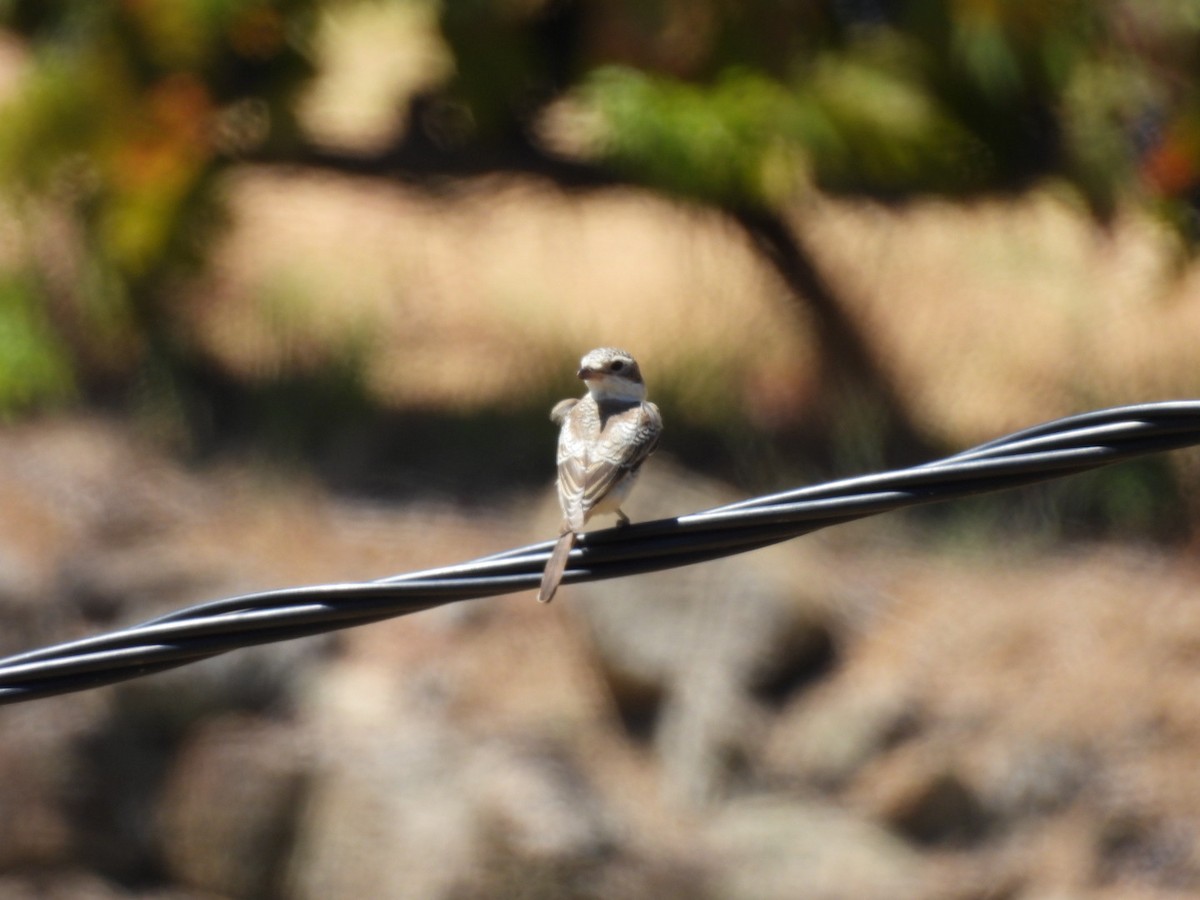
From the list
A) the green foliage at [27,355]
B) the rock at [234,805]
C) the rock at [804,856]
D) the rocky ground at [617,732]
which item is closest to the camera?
the rock at [804,856]

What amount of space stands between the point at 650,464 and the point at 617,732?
1.63 m

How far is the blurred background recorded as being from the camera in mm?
9891

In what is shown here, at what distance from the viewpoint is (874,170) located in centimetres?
1111

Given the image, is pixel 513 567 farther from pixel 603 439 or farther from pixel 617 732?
pixel 617 732

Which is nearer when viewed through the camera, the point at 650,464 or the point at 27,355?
the point at 650,464

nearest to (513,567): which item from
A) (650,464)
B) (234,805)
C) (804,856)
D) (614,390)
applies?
(614,390)

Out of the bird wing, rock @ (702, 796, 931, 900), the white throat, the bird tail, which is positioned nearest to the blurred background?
rock @ (702, 796, 931, 900)

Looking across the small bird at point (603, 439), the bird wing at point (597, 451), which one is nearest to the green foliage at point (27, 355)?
the small bird at point (603, 439)

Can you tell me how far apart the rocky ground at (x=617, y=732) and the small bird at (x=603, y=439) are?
4.14m

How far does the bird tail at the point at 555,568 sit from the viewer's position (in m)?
3.54

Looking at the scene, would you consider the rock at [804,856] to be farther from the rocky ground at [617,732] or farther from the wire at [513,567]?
the wire at [513,567]

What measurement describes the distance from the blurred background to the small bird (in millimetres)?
4162

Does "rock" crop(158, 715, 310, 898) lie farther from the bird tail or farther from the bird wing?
the bird tail

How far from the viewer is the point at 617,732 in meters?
10.4
